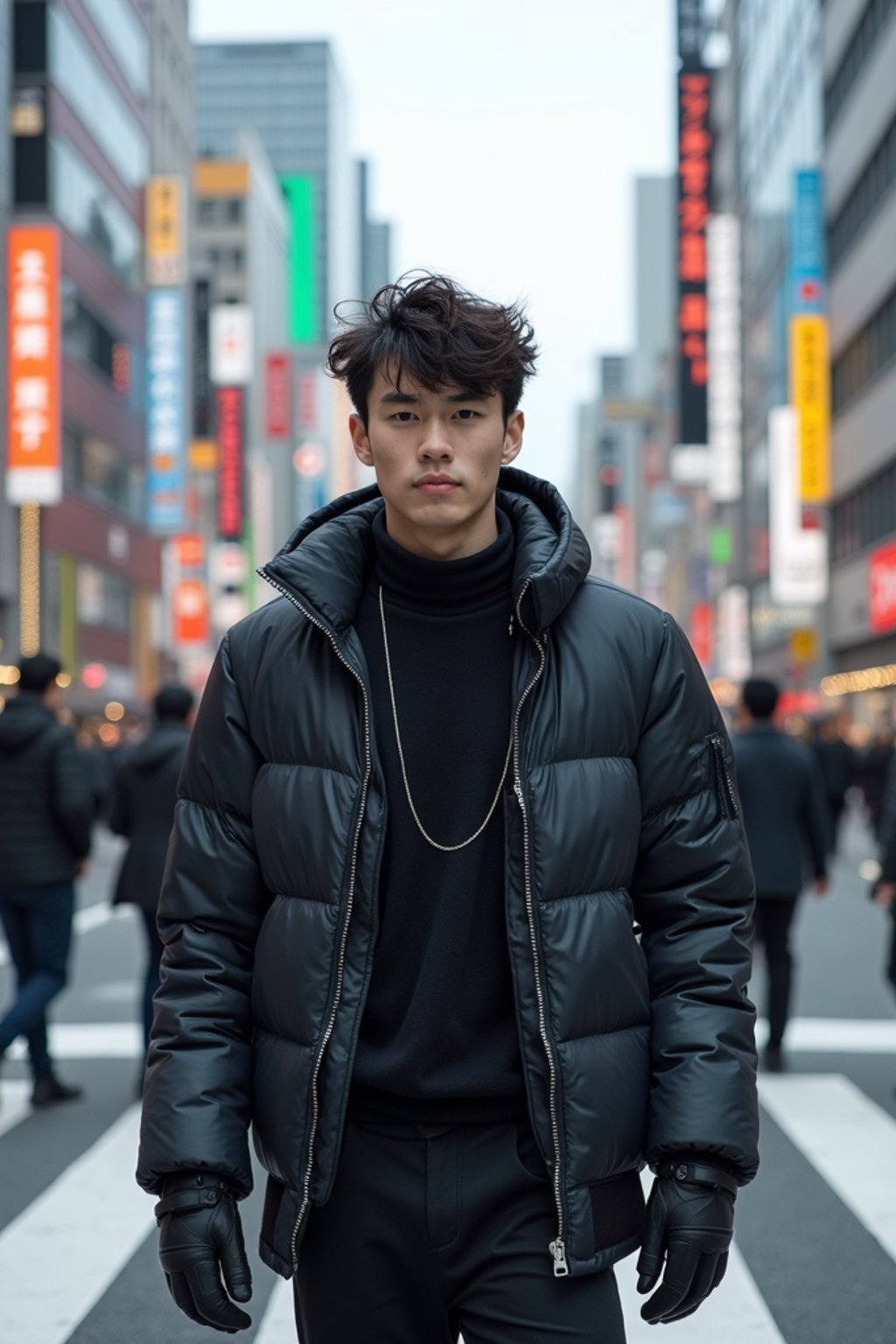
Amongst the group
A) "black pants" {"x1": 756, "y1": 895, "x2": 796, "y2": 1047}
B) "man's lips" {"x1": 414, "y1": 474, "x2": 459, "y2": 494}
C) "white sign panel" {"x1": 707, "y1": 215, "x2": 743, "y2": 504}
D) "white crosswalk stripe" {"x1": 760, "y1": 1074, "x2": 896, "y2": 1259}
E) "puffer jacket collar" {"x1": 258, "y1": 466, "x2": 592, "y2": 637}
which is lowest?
"white crosswalk stripe" {"x1": 760, "y1": 1074, "x2": 896, "y2": 1259}

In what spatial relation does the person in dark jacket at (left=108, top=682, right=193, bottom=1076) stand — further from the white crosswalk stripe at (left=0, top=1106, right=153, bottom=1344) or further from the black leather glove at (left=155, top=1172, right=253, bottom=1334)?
the black leather glove at (left=155, top=1172, right=253, bottom=1334)

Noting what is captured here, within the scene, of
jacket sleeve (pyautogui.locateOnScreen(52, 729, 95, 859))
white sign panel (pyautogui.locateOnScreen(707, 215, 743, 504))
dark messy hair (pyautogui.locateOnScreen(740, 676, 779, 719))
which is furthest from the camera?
white sign panel (pyautogui.locateOnScreen(707, 215, 743, 504))

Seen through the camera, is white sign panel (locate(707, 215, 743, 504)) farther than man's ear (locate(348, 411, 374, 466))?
Yes

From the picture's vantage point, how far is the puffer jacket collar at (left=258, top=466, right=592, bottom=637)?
2732 mm

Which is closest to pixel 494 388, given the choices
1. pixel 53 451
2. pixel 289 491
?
pixel 53 451

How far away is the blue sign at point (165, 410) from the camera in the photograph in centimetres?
4578

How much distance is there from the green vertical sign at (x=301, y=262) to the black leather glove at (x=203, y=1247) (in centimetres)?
14836

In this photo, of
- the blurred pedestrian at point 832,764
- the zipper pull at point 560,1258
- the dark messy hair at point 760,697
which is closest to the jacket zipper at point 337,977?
the zipper pull at point 560,1258

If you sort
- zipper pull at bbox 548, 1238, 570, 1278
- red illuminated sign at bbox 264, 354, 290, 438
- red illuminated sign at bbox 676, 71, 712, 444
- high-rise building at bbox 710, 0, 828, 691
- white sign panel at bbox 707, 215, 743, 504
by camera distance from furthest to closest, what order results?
1. red illuminated sign at bbox 264, 354, 290, 438
2. white sign panel at bbox 707, 215, 743, 504
3. red illuminated sign at bbox 676, 71, 712, 444
4. high-rise building at bbox 710, 0, 828, 691
5. zipper pull at bbox 548, 1238, 570, 1278

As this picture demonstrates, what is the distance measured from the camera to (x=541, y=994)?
260 centimetres

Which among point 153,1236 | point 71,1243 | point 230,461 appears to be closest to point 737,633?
point 230,461

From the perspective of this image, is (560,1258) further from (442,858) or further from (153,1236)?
(153,1236)

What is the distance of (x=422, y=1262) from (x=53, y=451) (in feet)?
111

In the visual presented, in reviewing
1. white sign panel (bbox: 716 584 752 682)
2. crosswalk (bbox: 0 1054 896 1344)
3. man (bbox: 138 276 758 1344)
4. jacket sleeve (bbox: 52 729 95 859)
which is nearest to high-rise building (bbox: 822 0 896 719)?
white sign panel (bbox: 716 584 752 682)
